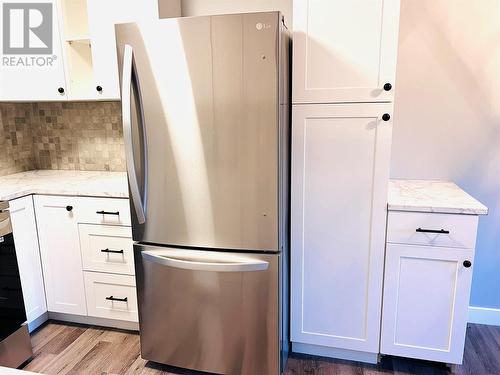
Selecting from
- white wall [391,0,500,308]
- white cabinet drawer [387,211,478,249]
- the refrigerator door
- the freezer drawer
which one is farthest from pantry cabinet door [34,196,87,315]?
white wall [391,0,500,308]

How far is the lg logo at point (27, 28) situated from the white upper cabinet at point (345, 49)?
1.58 meters

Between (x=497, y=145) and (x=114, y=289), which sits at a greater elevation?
(x=497, y=145)

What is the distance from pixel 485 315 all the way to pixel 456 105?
131cm

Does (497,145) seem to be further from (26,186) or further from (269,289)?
(26,186)

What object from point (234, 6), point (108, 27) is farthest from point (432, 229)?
point (108, 27)

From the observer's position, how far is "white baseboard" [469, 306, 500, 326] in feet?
7.43

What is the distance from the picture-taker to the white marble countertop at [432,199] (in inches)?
65.7

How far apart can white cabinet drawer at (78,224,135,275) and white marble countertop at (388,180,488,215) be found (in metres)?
1.46

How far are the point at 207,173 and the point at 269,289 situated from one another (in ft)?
2.01

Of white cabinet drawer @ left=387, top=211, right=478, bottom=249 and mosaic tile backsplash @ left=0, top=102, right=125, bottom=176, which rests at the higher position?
mosaic tile backsplash @ left=0, top=102, right=125, bottom=176

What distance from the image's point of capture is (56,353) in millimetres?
2092

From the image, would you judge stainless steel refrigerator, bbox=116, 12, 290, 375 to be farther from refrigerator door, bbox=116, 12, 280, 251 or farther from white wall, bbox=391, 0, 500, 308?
white wall, bbox=391, 0, 500, 308

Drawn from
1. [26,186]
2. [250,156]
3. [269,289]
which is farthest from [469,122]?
[26,186]

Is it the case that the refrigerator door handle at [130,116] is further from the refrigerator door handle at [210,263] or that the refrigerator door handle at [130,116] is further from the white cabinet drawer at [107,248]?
the white cabinet drawer at [107,248]
